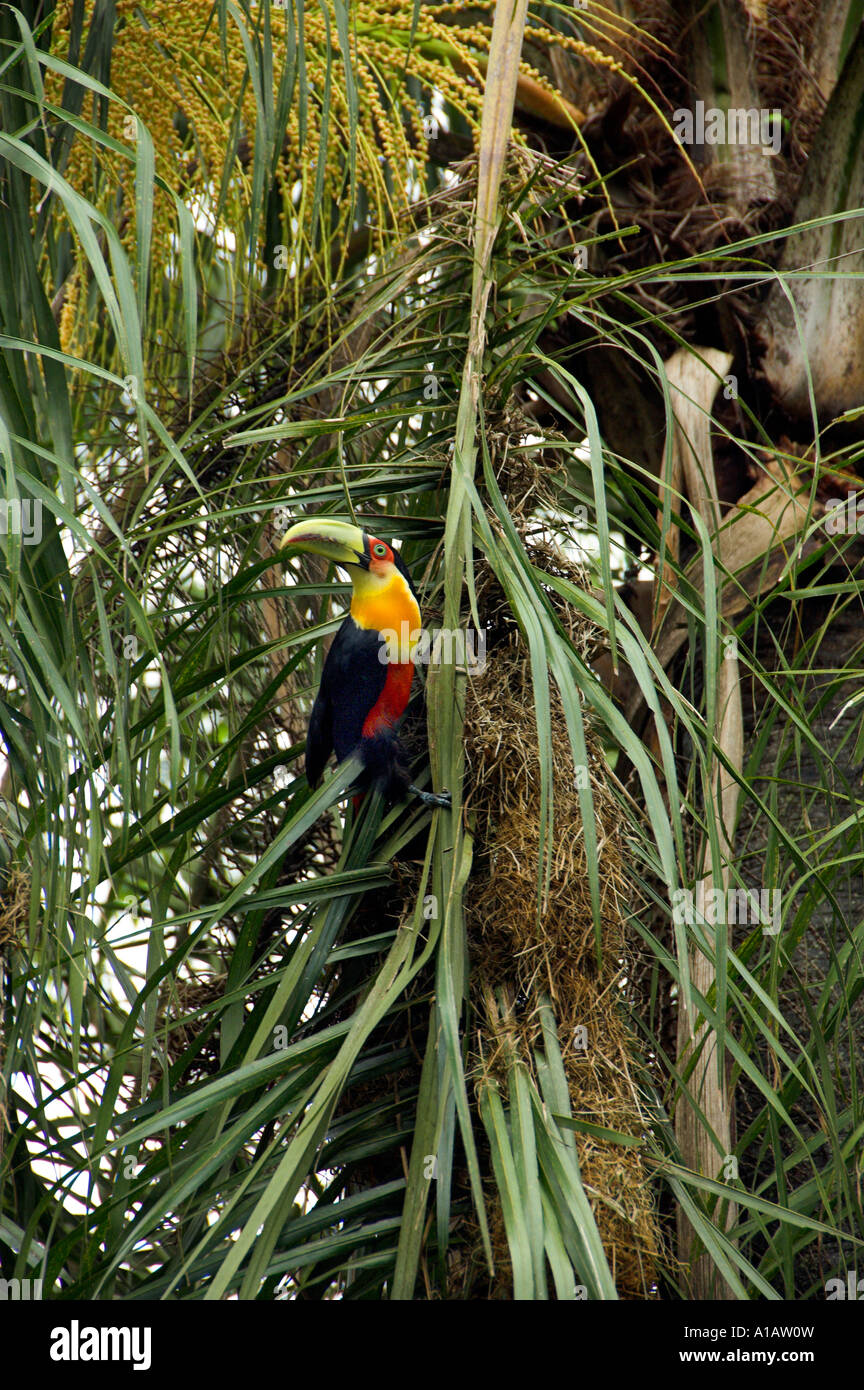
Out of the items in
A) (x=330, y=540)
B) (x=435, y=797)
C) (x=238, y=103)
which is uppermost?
(x=238, y=103)

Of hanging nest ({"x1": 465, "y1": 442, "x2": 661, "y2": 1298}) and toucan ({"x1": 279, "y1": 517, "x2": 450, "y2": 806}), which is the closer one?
hanging nest ({"x1": 465, "y1": 442, "x2": 661, "y2": 1298})

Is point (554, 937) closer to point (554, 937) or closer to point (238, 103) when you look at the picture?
point (554, 937)

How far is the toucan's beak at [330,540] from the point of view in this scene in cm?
192

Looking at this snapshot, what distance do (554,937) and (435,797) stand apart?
9.7 inches

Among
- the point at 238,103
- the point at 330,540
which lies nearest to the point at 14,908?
the point at 330,540

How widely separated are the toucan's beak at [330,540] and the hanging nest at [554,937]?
0.19 metres

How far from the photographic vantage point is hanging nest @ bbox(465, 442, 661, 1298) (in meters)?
1.55

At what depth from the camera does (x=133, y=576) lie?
2404 mm

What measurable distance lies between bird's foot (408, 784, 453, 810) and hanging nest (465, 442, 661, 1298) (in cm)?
5

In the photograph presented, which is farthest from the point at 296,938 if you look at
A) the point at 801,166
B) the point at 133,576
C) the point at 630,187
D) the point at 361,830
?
the point at 801,166

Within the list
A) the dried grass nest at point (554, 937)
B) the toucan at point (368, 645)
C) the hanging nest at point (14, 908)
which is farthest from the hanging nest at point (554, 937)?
the hanging nest at point (14, 908)

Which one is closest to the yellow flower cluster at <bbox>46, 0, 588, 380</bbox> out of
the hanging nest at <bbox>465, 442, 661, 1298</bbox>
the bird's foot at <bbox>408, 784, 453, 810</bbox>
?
the hanging nest at <bbox>465, 442, 661, 1298</bbox>

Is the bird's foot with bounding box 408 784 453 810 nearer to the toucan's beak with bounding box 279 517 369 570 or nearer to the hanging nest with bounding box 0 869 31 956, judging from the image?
the toucan's beak with bounding box 279 517 369 570

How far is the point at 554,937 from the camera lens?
1.66 meters
